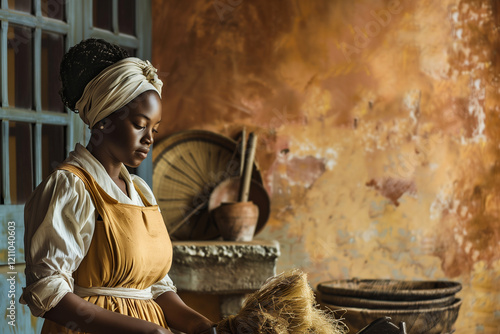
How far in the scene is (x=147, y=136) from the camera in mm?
1415

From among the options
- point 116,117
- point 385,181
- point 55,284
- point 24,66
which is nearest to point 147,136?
point 116,117

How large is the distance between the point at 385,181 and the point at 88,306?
3.07 meters

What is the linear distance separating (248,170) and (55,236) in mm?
2339

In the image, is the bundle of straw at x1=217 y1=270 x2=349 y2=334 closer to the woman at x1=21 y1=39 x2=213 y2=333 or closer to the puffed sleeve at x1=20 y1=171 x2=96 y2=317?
the woman at x1=21 y1=39 x2=213 y2=333

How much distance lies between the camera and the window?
2271mm

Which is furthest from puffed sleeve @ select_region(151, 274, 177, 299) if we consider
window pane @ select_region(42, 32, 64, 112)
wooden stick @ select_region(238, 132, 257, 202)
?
wooden stick @ select_region(238, 132, 257, 202)

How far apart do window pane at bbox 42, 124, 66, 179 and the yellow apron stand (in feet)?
3.83

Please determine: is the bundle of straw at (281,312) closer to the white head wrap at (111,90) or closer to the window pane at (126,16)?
the white head wrap at (111,90)

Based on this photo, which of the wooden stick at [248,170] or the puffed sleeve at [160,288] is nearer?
the puffed sleeve at [160,288]

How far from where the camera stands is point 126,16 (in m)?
2.90

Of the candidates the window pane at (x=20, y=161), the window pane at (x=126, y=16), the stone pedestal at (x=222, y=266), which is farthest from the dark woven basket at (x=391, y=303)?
the window pane at (x=126, y=16)

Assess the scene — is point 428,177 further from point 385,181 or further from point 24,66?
point 24,66

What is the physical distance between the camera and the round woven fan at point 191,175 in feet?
11.5

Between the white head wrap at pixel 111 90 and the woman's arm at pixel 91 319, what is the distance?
16.3 inches
